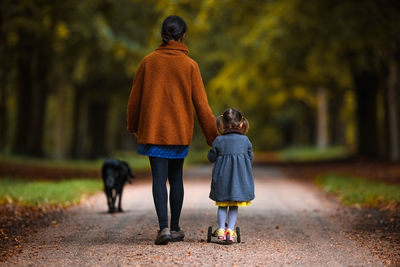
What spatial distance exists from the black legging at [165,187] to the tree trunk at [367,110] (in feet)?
64.0

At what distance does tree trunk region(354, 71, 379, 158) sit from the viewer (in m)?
24.4

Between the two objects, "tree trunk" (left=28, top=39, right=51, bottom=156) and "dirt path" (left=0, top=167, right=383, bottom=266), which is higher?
"tree trunk" (left=28, top=39, right=51, bottom=156)

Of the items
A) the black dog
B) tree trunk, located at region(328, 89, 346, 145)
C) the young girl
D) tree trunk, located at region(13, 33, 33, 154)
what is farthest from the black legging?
tree trunk, located at region(328, 89, 346, 145)

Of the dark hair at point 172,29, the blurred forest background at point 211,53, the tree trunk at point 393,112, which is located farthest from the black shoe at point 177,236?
the tree trunk at point 393,112

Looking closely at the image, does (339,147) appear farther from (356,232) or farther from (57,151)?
(356,232)

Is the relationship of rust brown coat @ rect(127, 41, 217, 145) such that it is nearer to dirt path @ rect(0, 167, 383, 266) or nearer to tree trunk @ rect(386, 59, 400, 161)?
dirt path @ rect(0, 167, 383, 266)

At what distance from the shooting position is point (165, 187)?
5891mm

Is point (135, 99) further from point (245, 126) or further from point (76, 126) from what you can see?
point (76, 126)

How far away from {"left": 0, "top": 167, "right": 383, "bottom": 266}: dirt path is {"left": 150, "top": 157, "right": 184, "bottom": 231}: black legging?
0.93ft

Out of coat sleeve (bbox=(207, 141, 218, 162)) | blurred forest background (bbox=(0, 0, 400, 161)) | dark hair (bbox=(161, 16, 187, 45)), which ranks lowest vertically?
coat sleeve (bbox=(207, 141, 218, 162))

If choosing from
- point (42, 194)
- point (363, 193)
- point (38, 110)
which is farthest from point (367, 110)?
point (42, 194)

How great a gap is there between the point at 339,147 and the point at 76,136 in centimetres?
1486

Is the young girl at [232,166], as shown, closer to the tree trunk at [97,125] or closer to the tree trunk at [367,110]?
the tree trunk at [367,110]

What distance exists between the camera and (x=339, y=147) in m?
33.7
